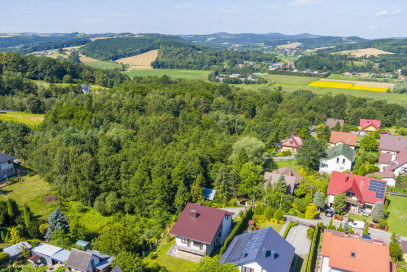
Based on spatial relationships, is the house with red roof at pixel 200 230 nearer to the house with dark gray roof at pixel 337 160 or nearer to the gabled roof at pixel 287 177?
the gabled roof at pixel 287 177

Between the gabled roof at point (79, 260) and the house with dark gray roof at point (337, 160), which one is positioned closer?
the gabled roof at point (79, 260)

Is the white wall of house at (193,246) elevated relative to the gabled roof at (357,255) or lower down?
lower down

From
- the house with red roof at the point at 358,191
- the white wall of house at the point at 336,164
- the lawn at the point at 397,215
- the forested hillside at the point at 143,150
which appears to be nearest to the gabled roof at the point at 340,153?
the white wall of house at the point at 336,164

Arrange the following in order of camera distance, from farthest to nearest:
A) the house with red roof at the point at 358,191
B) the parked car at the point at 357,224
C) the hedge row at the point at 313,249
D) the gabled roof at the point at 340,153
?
the gabled roof at the point at 340,153 → the house with red roof at the point at 358,191 → the parked car at the point at 357,224 → the hedge row at the point at 313,249

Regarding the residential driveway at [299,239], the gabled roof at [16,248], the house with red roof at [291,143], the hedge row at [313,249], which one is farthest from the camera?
the house with red roof at [291,143]

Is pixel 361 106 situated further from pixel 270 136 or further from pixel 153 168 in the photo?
pixel 153 168

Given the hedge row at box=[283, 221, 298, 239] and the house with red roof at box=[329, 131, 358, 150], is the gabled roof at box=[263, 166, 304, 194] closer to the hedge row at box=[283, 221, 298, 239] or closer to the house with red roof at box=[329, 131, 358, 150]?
the hedge row at box=[283, 221, 298, 239]

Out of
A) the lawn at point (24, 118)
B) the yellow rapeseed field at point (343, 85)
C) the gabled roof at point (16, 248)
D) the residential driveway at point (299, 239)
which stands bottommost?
the residential driveway at point (299, 239)
